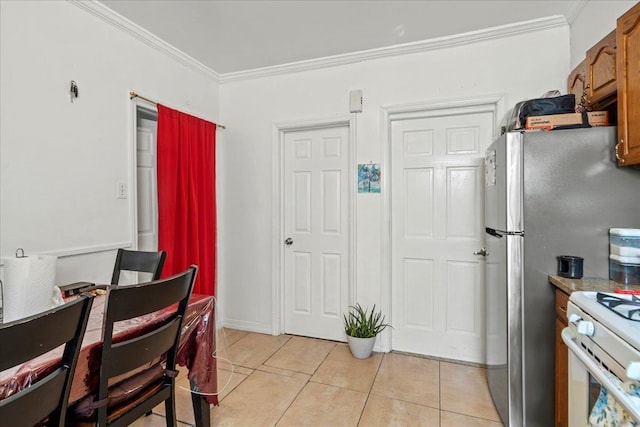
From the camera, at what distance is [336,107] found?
2955 millimetres

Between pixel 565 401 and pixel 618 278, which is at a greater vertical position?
pixel 618 278

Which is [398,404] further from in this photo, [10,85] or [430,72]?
[10,85]

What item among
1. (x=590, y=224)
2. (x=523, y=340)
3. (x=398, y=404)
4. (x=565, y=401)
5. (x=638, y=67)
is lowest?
(x=398, y=404)

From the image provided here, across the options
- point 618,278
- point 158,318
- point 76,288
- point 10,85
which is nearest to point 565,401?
point 618,278

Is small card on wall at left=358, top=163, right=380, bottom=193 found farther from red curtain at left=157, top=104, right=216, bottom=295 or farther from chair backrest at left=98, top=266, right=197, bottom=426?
chair backrest at left=98, top=266, right=197, bottom=426

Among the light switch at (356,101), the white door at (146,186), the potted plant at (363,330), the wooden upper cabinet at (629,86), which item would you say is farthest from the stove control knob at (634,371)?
the white door at (146,186)

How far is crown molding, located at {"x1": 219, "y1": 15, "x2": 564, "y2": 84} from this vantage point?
93.5 inches

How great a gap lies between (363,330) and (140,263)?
1765 mm

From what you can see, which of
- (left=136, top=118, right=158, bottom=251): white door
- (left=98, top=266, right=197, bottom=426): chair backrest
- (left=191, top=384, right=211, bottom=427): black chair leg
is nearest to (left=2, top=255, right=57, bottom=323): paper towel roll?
(left=98, top=266, right=197, bottom=426): chair backrest

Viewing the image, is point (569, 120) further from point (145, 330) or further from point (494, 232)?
point (145, 330)

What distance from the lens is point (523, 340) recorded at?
5.58 ft

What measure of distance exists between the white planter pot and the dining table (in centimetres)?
122

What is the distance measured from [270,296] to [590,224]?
2.57 meters

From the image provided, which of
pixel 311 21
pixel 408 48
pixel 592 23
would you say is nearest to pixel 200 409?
pixel 311 21
